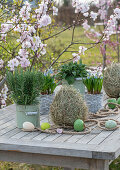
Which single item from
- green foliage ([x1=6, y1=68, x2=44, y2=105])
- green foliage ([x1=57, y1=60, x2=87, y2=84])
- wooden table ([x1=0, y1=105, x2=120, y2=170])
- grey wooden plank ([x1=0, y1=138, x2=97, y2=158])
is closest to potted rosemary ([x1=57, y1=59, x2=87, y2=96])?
green foliage ([x1=57, y1=60, x2=87, y2=84])

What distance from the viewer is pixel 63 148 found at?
76.9 inches

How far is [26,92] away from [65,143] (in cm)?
49

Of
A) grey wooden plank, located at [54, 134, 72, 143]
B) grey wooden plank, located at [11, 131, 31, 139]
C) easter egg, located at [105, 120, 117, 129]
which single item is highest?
easter egg, located at [105, 120, 117, 129]

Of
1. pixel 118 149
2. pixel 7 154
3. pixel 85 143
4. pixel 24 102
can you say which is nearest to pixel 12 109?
pixel 24 102

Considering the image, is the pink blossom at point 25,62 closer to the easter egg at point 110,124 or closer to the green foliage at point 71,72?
the green foliage at point 71,72

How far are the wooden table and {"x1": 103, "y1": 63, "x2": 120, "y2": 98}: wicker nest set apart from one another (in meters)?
0.99

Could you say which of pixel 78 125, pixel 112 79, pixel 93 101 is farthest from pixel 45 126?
pixel 112 79

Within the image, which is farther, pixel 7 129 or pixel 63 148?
pixel 7 129

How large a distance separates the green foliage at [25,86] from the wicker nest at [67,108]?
158 mm

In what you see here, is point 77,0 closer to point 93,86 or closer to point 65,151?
point 93,86

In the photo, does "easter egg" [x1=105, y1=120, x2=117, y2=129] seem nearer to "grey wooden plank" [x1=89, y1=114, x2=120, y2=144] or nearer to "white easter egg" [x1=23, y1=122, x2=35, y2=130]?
"grey wooden plank" [x1=89, y1=114, x2=120, y2=144]

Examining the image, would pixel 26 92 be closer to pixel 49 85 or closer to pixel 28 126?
pixel 28 126

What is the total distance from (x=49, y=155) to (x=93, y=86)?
897 millimetres

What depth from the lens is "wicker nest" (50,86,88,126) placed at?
232 centimetres
